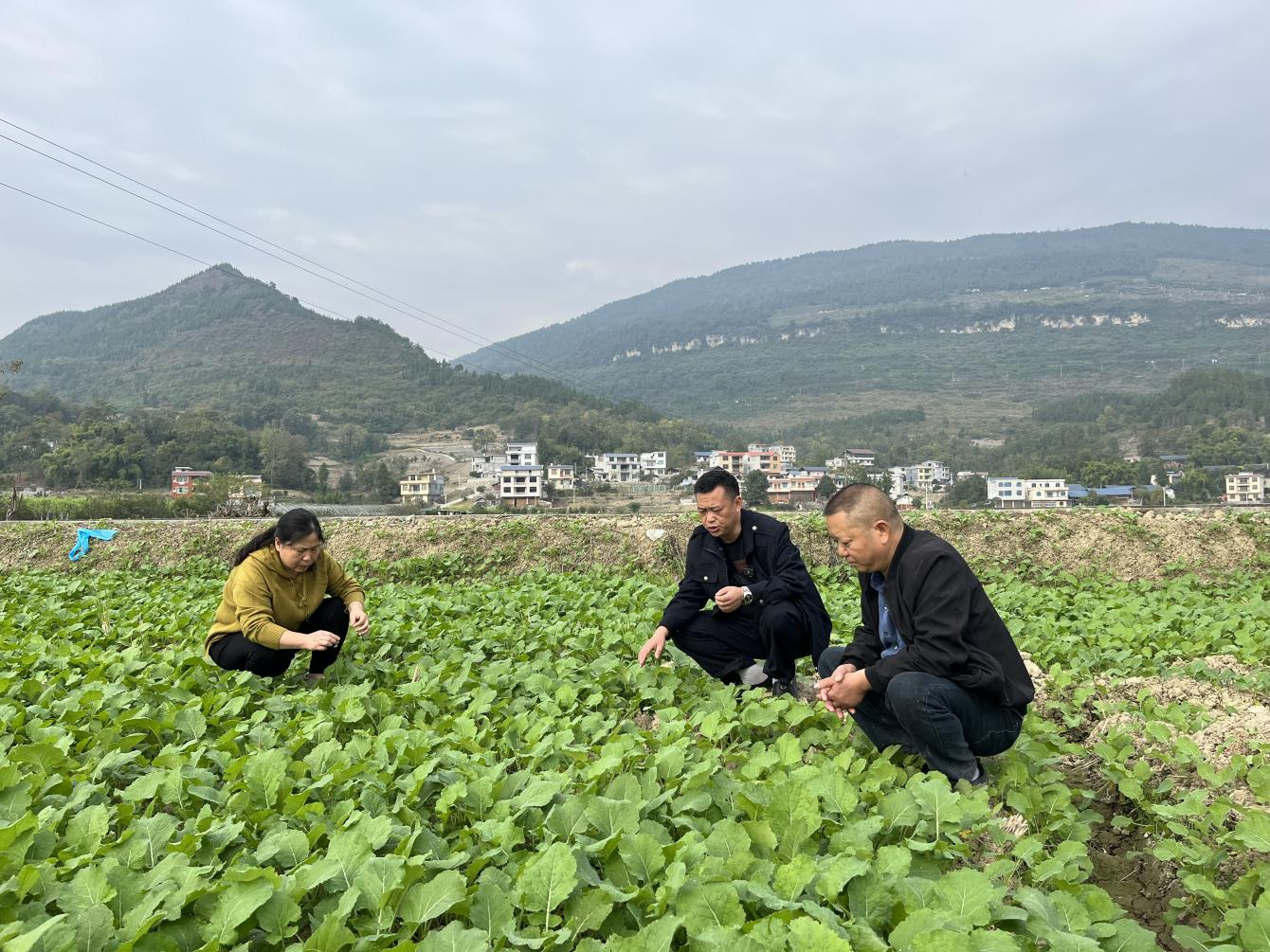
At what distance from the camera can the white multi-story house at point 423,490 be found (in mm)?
50375

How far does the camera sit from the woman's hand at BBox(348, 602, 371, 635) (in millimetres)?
4711

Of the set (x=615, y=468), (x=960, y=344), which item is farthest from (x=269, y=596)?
(x=960, y=344)

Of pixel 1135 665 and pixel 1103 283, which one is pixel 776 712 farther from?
pixel 1103 283

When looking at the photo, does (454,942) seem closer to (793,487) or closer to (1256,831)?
(1256,831)

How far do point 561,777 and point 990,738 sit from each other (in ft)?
5.68

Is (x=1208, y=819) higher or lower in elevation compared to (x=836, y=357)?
lower

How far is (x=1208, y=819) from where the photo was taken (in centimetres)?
279

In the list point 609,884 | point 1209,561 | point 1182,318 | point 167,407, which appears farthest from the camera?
point 1182,318

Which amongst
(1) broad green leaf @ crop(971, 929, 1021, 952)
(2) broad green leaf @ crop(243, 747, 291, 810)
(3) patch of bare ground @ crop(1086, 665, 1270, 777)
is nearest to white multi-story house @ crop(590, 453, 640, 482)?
(3) patch of bare ground @ crop(1086, 665, 1270, 777)

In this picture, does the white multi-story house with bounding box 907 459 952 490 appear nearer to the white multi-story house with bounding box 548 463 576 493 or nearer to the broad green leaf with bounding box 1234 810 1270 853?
the white multi-story house with bounding box 548 463 576 493

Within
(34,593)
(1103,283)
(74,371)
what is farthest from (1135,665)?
(1103,283)

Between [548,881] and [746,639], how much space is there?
2.84m

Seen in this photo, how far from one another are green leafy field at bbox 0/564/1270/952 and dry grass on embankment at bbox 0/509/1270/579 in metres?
6.77

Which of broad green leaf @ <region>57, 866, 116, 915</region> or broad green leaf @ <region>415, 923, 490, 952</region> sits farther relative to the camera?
broad green leaf @ <region>57, 866, 116, 915</region>
